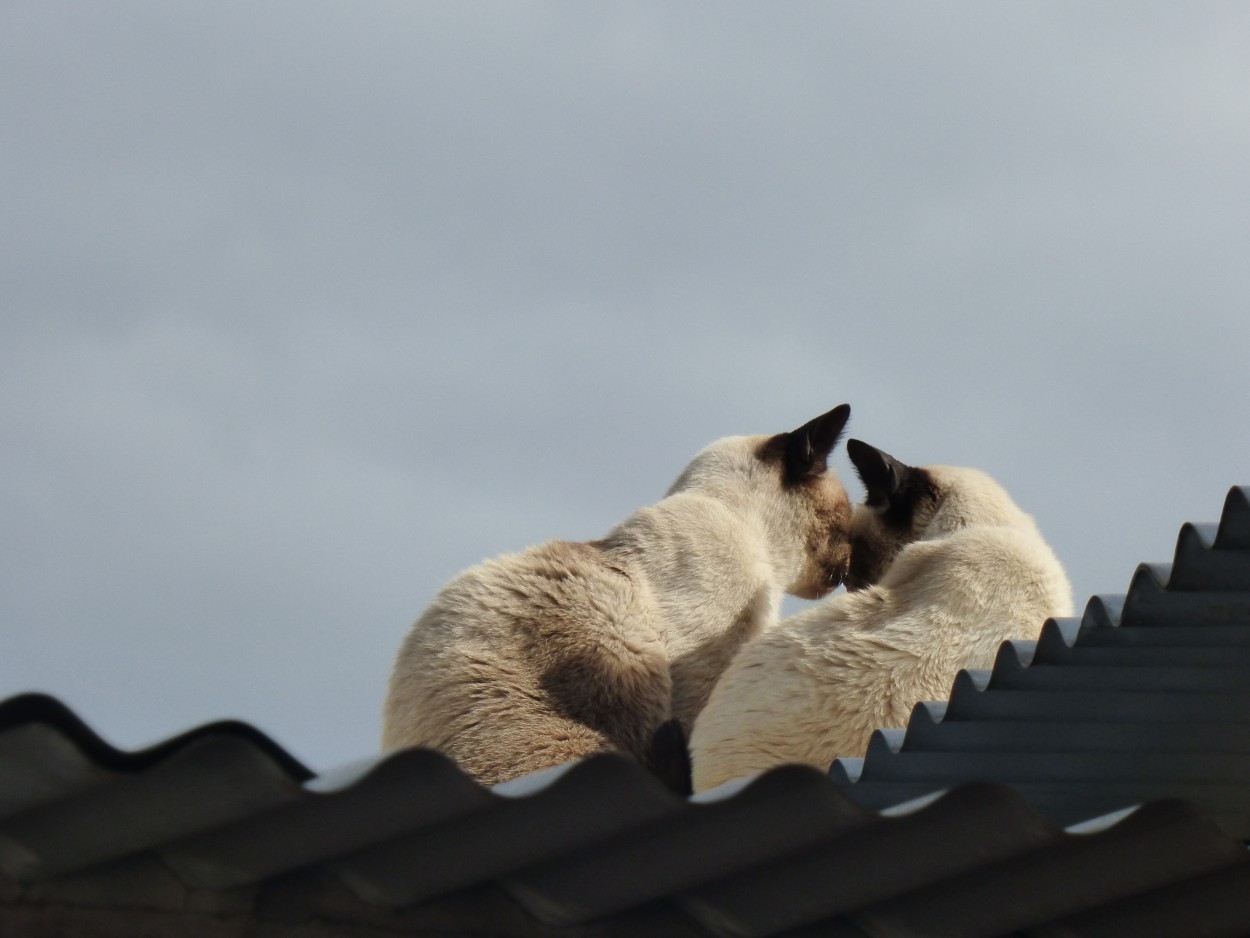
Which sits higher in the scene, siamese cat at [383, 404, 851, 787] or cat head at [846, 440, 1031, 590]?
cat head at [846, 440, 1031, 590]

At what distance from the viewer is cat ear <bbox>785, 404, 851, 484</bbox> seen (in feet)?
25.1

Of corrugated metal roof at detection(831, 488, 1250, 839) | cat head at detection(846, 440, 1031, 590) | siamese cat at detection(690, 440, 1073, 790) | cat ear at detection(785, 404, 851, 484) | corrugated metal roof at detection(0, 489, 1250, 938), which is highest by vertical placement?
cat ear at detection(785, 404, 851, 484)

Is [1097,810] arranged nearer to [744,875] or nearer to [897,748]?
[897,748]

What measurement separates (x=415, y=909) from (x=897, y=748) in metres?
1.57

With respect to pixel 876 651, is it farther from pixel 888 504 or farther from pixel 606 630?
pixel 888 504

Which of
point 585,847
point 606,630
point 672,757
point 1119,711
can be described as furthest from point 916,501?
point 585,847

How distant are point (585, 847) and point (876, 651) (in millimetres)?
3086

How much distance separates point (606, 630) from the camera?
6328mm

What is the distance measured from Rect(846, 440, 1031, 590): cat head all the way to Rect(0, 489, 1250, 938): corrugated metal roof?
349 cm

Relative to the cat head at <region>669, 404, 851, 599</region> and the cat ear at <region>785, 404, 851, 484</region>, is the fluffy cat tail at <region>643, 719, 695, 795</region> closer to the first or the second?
the cat head at <region>669, 404, 851, 599</region>

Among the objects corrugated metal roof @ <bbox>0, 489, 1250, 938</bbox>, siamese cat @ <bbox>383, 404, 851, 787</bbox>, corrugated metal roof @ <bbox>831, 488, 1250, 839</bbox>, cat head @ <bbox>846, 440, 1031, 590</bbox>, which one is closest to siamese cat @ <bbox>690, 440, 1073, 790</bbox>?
siamese cat @ <bbox>383, 404, 851, 787</bbox>

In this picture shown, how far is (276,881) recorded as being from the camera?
2512mm

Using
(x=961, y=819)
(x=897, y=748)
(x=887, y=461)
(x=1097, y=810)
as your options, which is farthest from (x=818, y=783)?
(x=887, y=461)

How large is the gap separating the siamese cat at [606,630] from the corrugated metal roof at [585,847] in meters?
2.68
